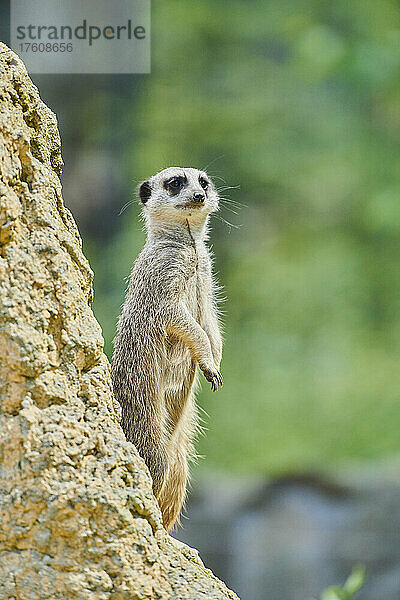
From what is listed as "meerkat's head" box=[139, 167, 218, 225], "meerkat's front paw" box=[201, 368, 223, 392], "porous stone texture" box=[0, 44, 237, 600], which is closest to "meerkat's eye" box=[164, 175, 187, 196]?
"meerkat's head" box=[139, 167, 218, 225]

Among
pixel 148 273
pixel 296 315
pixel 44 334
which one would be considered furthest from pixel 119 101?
pixel 44 334

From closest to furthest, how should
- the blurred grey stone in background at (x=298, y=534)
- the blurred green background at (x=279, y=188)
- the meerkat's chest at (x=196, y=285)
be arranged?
the meerkat's chest at (x=196, y=285) < the blurred grey stone in background at (x=298, y=534) < the blurred green background at (x=279, y=188)

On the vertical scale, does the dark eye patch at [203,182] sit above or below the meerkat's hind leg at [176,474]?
above

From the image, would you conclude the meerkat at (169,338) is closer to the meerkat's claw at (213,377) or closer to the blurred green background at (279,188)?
the meerkat's claw at (213,377)

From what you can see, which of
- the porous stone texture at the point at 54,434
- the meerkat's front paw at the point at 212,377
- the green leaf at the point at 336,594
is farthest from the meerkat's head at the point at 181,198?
the green leaf at the point at 336,594

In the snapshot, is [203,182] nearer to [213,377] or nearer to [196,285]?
[196,285]

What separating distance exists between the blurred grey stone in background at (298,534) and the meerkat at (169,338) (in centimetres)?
273

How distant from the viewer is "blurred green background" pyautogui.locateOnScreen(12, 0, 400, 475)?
587cm

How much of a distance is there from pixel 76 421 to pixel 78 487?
9 centimetres

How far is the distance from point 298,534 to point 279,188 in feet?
7.78

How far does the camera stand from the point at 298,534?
4.78 meters

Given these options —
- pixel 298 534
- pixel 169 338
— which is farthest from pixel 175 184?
pixel 298 534

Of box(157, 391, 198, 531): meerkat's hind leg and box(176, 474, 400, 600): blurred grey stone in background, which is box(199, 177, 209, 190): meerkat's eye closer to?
box(157, 391, 198, 531): meerkat's hind leg

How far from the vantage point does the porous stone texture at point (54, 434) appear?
134 cm
